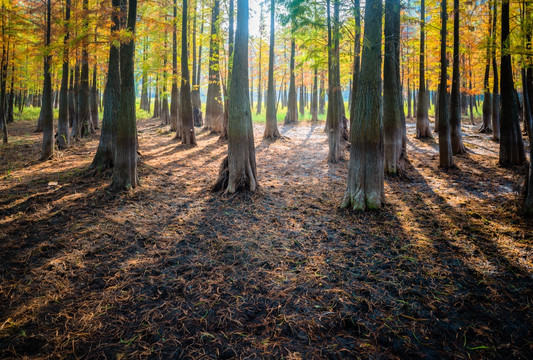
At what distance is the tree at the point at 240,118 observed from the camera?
299 inches

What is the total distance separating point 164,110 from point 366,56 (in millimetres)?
22477

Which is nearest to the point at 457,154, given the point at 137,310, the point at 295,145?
the point at 295,145

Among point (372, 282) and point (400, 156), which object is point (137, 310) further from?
point (400, 156)

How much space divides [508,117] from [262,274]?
10.5 meters

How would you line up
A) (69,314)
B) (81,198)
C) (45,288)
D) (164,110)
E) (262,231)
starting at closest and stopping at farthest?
(69,314)
(45,288)
(262,231)
(81,198)
(164,110)

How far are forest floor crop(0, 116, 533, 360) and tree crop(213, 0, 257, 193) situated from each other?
2.16 ft

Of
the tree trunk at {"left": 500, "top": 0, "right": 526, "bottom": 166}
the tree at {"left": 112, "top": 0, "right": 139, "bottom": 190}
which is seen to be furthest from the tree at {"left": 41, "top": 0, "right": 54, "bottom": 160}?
the tree trunk at {"left": 500, "top": 0, "right": 526, "bottom": 166}

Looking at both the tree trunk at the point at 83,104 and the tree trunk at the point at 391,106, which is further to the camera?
the tree trunk at the point at 83,104

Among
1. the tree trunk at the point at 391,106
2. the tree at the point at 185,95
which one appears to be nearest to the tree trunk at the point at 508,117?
the tree trunk at the point at 391,106

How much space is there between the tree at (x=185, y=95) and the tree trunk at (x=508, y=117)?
1244 centimetres

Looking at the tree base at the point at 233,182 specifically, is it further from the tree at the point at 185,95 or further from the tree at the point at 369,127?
the tree at the point at 185,95

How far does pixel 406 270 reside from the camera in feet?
13.8

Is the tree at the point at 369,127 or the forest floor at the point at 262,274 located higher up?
the tree at the point at 369,127

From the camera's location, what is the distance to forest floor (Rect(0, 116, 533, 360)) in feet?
9.33
